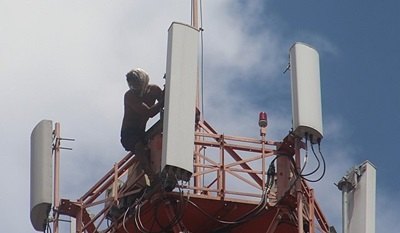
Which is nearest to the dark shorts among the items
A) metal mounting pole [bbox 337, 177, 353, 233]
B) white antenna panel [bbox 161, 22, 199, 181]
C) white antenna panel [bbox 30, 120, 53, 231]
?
white antenna panel [bbox 161, 22, 199, 181]

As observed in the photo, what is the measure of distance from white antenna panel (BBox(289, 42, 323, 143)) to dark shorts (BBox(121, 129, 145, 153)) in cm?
294

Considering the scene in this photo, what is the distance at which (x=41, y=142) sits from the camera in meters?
33.4

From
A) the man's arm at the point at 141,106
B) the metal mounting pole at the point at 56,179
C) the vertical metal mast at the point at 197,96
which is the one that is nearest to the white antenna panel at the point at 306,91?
the vertical metal mast at the point at 197,96

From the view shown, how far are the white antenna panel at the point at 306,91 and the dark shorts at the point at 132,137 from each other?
294cm

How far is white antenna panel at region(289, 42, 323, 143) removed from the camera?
102ft

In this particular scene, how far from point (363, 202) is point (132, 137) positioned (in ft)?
14.7

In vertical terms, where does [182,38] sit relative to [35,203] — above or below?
above

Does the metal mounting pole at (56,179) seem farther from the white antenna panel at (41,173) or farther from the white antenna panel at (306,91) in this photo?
the white antenna panel at (306,91)

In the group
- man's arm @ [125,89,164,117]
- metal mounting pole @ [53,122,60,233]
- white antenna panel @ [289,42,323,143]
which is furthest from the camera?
metal mounting pole @ [53,122,60,233]

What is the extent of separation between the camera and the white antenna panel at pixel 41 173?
32.8 m

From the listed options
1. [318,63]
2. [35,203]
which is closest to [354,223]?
[318,63]

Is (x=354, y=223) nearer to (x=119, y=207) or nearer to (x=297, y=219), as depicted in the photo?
(x=297, y=219)

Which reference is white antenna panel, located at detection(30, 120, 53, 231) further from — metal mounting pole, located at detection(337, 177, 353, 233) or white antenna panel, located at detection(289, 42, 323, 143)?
metal mounting pole, located at detection(337, 177, 353, 233)

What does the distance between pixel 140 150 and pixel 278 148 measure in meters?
2.61
